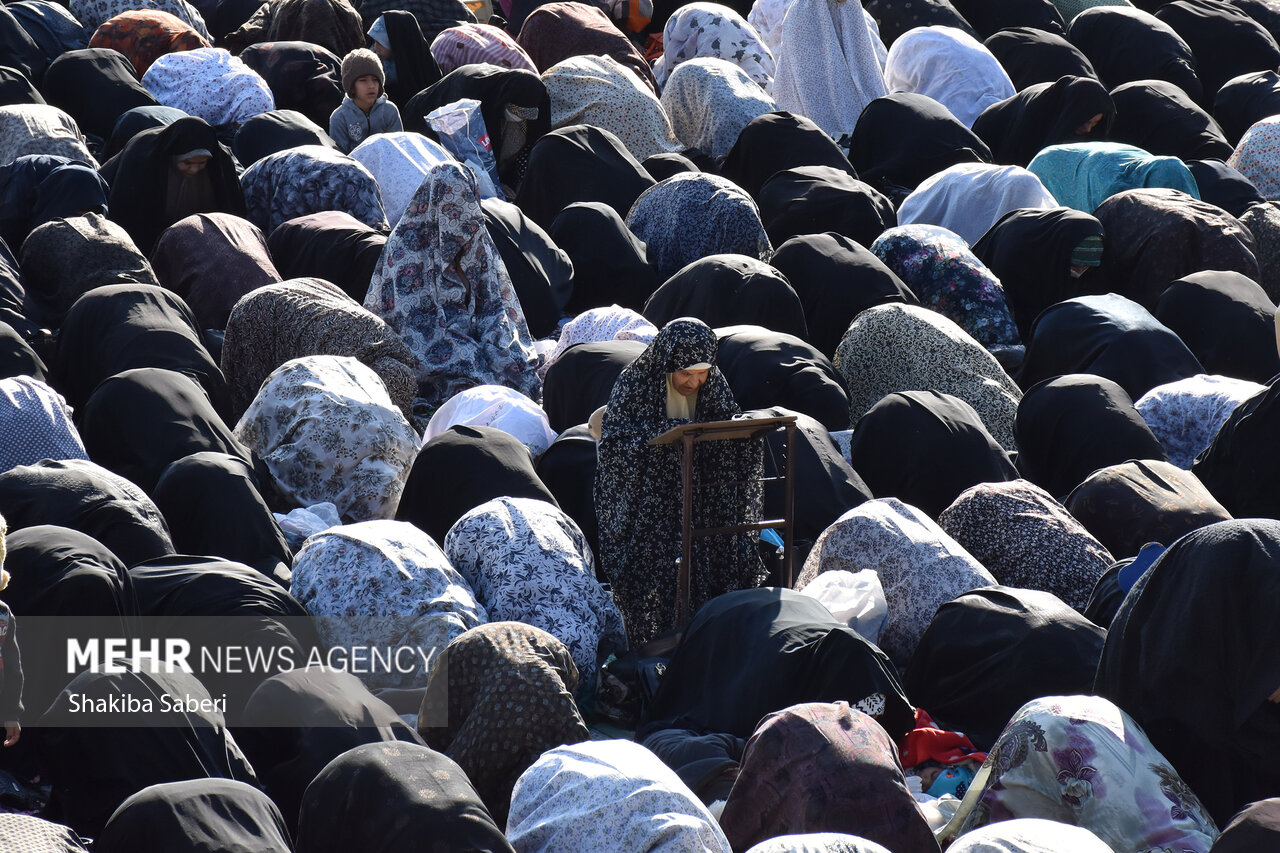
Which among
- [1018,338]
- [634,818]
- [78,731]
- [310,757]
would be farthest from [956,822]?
[1018,338]

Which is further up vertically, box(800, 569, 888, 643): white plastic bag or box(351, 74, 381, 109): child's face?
box(351, 74, 381, 109): child's face

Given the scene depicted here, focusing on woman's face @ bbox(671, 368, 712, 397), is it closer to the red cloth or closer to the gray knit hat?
the red cloth

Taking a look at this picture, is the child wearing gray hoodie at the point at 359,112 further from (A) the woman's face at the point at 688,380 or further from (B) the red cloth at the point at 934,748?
(B) the red cloth at the point at 934,748

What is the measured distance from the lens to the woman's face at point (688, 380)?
4.81 metres

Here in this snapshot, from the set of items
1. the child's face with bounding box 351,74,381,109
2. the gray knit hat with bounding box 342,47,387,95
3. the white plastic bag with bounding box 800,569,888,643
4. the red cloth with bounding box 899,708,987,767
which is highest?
the gray knit hat with bounding box 342,47,387,95

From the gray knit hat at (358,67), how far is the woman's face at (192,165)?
1.56m

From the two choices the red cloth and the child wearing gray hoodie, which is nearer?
the red cloth

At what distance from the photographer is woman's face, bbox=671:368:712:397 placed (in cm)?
481

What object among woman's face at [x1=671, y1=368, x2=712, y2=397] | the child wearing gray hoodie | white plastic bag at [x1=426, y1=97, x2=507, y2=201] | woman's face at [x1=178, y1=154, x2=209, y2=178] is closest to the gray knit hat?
the child wearing gray hoodie

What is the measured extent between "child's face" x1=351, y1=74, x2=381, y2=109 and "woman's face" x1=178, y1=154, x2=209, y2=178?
1.56 meters

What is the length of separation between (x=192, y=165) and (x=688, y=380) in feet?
11.6

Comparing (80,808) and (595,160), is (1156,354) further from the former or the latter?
(80,808)

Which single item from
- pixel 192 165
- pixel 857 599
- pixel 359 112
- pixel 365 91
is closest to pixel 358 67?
pixel 365 91

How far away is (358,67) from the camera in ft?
28.7
